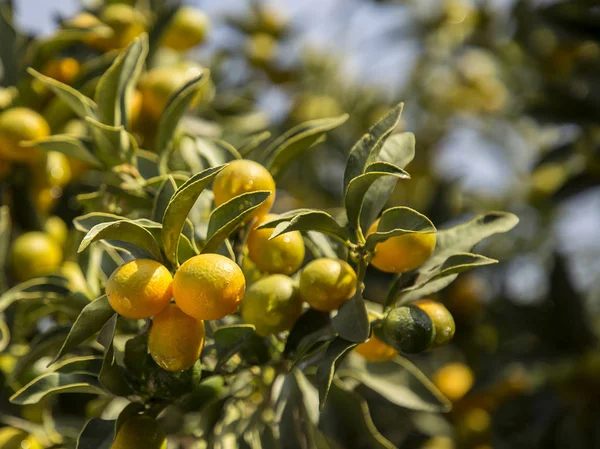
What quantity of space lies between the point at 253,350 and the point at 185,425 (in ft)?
1.24

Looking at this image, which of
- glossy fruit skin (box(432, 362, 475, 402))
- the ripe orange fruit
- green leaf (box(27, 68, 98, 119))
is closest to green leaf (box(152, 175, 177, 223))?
green leaf (box(27, 68, 98, 119))

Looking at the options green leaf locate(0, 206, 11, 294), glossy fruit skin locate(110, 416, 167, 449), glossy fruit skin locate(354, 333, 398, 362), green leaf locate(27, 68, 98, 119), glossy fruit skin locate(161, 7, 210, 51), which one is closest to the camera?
glossy fruit skin locate(110, 416, 167, 449)

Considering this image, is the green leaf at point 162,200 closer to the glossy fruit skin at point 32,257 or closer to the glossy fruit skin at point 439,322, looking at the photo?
the glossy fruit skin at point 439,322

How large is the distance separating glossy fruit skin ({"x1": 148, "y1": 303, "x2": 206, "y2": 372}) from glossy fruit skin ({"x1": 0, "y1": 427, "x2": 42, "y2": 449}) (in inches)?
21.7

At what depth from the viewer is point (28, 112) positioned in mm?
1529

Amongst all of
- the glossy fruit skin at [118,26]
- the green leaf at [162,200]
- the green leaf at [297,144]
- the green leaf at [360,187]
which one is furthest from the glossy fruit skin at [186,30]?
the green leaf at [360,187]

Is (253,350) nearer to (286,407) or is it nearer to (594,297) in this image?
(286,407)

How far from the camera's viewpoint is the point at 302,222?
3.14 feet

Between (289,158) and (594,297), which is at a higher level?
(289,158)

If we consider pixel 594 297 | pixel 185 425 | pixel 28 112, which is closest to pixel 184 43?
pixel 28 112

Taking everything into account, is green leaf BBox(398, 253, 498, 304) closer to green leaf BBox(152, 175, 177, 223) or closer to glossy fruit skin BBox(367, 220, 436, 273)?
glossy fruit skin BBox(367, 220, 436, 273)

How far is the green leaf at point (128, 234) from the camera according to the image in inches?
34.9

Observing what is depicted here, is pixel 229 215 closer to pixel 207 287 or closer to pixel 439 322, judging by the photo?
pixel 207 287

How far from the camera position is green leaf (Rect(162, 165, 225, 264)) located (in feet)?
3.02
